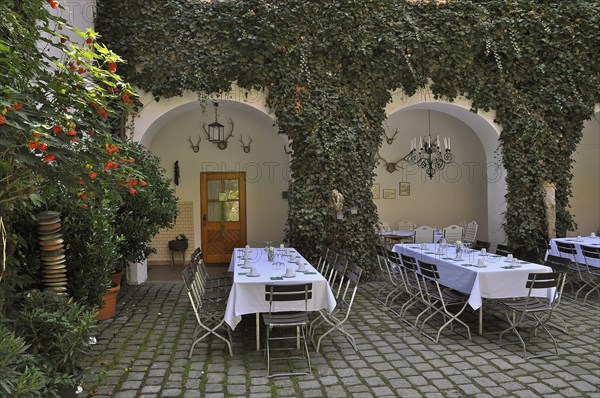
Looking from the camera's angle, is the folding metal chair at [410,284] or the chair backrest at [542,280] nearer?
the chair backrest at [542,280]

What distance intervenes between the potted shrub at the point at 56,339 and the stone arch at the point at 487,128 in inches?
265

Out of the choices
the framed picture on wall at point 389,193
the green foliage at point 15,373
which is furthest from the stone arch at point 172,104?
the green foliage at point 15,373

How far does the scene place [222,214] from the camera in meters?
10.3

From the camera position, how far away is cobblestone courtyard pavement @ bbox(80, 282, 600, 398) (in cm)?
360

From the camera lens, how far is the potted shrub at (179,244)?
382 inches

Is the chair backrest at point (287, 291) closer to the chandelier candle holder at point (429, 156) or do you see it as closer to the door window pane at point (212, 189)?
the chandelier candle holder at point (429, 156)

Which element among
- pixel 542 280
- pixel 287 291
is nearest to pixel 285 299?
pixel 287 291

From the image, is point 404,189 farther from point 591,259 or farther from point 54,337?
point 54,337

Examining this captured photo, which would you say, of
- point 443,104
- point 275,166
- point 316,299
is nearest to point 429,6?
point 443,104

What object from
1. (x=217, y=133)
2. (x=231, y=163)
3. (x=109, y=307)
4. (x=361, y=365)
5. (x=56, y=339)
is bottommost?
(x=361, y=365)

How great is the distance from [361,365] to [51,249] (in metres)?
2.96

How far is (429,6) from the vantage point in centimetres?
813

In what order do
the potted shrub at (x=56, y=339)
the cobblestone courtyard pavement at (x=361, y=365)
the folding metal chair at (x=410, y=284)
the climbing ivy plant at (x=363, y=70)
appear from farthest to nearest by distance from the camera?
the climbing ivy plant at (x=363, y=70) < the folding metal chair at (x=410, y=284) < the cobblestone courtyard pavement at (x=361, y=365) < the potted shrub at (x=56, y=339)

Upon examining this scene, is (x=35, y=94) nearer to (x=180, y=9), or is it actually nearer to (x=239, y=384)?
(x=239, y=384)
